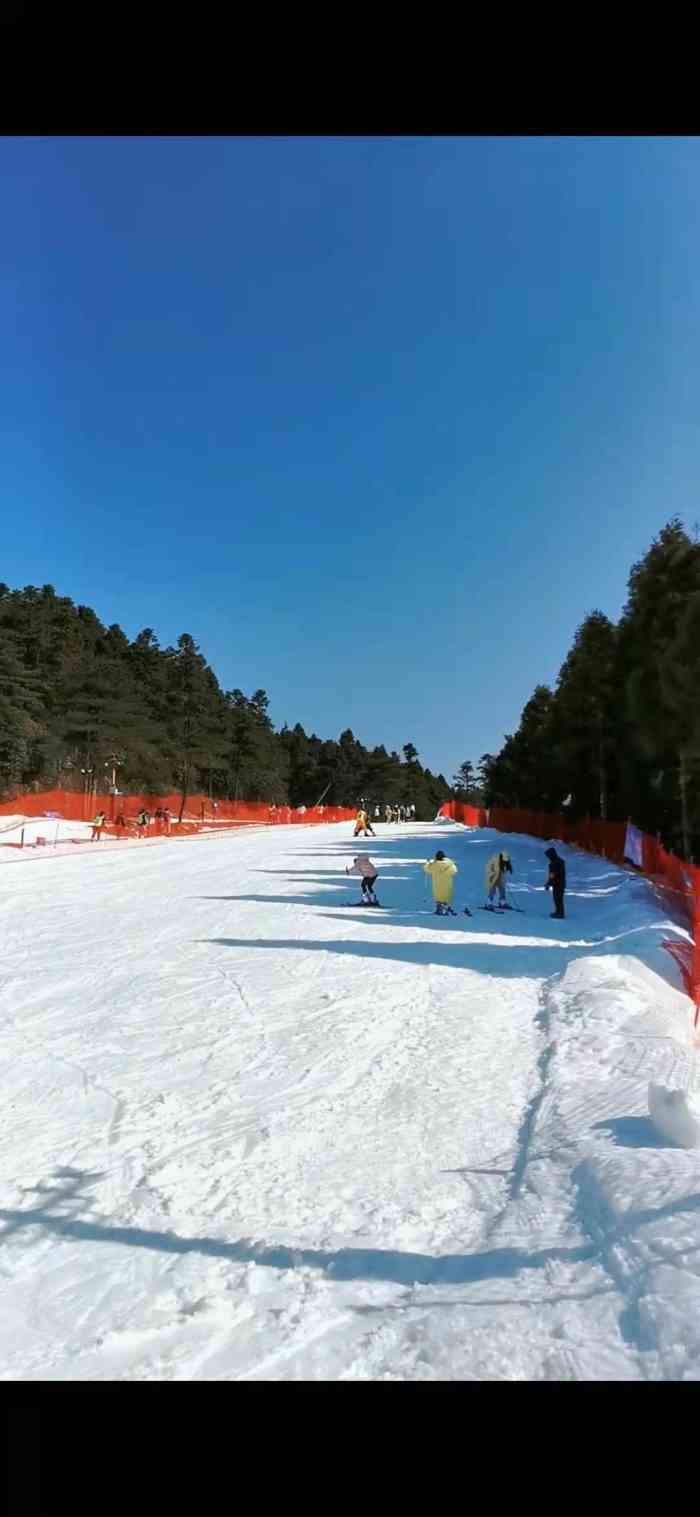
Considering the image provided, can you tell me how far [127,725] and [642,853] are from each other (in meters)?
37.5

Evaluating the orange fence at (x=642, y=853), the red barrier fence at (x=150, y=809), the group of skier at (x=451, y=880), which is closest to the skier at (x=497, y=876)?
the group of skier at (x=451, y=880)

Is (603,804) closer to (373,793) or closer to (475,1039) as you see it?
(475,1039)

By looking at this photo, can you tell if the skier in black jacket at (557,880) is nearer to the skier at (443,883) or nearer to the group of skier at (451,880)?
the group of skier at (451,880)

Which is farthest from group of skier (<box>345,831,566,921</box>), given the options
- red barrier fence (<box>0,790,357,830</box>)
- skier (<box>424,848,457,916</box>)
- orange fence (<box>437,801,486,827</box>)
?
orange fence (<box>437,801,486,827</box>)

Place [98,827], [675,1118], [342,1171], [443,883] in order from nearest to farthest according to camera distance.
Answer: [342,1171], [675,1118], [443,883], [98,827]

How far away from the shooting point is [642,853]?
21.6m

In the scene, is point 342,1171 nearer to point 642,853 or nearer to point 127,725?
point 642,853

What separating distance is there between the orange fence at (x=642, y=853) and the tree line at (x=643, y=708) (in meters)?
1.08

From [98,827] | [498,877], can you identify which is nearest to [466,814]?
[98,827]

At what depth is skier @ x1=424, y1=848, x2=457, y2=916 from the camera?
16.3 meters

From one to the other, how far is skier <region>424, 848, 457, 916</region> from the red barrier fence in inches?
1058
